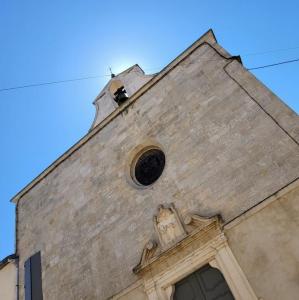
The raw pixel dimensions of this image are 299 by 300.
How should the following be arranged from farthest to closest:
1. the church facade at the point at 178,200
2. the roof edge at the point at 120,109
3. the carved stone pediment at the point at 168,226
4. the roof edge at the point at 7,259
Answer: the roof edge at the point at 7,259 < the roof edge at the point at 120,109 < the carved stone pediment at the point at 168,226 < the church facade at the point at 178,200

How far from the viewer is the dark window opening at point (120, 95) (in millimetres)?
9528

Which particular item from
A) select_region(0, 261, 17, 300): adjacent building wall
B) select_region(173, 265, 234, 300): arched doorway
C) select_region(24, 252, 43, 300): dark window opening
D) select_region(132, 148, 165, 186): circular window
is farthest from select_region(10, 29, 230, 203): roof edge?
select_region(173, 265, 234, 300): arched doorway

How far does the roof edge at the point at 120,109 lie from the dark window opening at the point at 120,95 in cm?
84

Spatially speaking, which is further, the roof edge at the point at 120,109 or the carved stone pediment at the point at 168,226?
the roof edge at the point at 120,109

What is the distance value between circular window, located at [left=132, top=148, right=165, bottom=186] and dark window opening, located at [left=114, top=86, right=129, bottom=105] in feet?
7.31

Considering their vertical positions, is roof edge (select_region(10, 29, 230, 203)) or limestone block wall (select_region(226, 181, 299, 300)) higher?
roof edge (select_region(10, 29, 230, 203))

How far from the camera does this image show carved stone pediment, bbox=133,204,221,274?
538cm

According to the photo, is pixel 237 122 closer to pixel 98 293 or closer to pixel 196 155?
pixel 196 155

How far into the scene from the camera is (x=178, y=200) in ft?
20.2

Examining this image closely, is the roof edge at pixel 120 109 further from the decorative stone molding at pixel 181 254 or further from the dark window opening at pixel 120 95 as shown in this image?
the decorative stone molding at pixel 181 254

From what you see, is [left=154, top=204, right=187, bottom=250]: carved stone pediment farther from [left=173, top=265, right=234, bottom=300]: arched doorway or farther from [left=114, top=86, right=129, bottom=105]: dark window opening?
[left=114, top=86, right=129, bottom=105]: dark window opening

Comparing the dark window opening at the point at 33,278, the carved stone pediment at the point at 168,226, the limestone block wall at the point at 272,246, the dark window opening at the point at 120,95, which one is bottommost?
the limestone block wall at the point at 272,246

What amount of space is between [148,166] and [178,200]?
1.41m

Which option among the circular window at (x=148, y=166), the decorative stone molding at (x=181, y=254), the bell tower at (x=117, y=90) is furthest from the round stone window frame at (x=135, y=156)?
the bell tower at (x=117, y=90)
